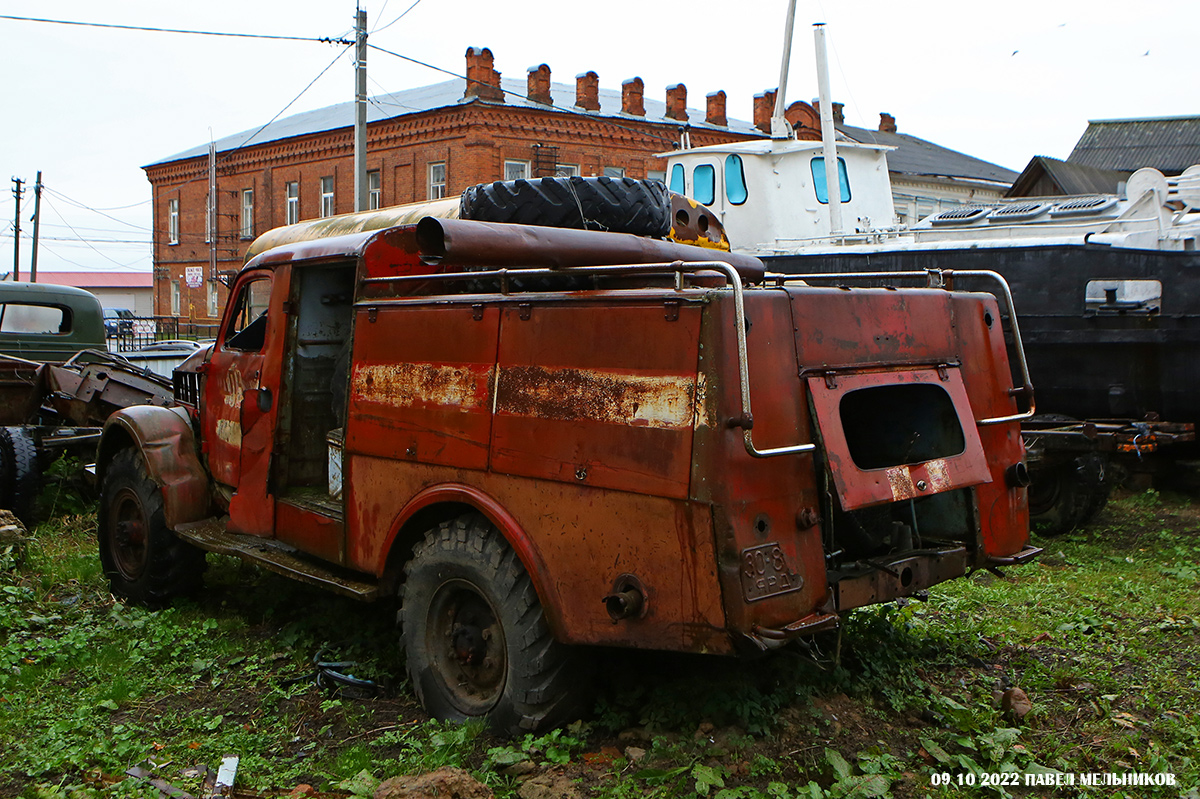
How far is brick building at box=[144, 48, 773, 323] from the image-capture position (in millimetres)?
29219

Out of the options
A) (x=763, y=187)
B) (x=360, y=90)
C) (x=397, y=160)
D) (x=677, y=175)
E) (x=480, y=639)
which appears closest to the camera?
(x=480, y=639)

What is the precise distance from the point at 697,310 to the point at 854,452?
5.28ft

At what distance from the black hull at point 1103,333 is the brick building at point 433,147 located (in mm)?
18227

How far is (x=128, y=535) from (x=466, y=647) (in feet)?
10.4

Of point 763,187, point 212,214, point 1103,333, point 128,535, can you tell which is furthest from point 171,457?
point 212,214

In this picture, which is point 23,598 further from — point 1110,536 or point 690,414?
point 1110,536

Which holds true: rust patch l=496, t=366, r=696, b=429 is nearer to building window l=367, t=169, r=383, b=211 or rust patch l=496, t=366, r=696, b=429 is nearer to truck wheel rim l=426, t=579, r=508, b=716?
truck wheel rim l=426, t=579, r=508, b=716

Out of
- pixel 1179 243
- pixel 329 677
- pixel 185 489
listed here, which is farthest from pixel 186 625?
pixel 1179 243

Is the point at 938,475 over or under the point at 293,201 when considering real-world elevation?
under

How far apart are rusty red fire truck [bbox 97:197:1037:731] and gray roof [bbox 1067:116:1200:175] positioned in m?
31.2

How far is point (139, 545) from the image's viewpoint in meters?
6.44

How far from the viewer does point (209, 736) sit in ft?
15.0

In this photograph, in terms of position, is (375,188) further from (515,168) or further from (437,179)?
(515,168)

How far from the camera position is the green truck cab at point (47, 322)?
11.4 meters
